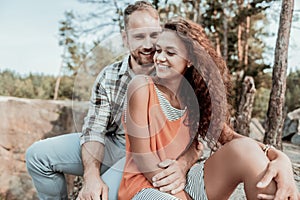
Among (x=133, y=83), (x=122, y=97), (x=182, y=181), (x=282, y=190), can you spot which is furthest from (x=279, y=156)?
(x=122, y=97)

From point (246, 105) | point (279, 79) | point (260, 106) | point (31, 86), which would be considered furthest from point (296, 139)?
point (31, 86)

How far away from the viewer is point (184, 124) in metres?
1.09

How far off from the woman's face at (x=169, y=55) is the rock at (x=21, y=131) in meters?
2.56

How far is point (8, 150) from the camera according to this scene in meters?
3.51

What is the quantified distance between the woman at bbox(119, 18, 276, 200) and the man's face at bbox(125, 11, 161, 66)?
96mm

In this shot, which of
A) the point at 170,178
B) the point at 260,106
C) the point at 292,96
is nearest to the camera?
the point at 170,178

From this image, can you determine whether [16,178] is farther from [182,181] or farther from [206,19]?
[206,19]

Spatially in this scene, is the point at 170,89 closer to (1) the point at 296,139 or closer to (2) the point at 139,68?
(2) the point at 139,68

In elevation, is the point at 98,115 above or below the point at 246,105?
above

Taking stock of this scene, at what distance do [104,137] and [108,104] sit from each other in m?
0.11

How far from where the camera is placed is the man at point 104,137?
1.17m

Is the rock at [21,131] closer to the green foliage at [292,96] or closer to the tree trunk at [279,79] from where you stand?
the tree trunk at [279,79]

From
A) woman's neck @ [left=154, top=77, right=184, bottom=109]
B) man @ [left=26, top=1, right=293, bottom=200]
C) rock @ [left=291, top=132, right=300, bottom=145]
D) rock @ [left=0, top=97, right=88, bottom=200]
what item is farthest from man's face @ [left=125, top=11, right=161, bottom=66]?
rock @ [left=291, top=132, right=300, bottom=145]

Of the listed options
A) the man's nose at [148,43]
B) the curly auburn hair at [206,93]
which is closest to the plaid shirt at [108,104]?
the man's nose at [148,43]
